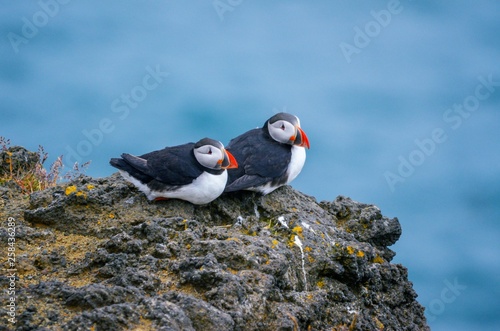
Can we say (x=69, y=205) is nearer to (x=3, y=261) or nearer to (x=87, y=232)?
(x=87, y=232)

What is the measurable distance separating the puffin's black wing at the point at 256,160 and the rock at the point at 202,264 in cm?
24

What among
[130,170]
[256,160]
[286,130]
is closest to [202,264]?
[130,170]

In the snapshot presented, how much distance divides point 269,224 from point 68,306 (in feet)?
8.12

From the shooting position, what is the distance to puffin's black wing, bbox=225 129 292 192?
26.2ft

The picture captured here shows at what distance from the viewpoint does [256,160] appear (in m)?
8.30

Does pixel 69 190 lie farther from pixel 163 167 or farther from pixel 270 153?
pixel 270 153

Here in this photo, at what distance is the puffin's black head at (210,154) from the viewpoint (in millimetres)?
7676

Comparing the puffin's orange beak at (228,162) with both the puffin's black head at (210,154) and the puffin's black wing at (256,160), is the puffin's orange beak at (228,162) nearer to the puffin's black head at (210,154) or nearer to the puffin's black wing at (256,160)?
the puffin's black head at (210,154)

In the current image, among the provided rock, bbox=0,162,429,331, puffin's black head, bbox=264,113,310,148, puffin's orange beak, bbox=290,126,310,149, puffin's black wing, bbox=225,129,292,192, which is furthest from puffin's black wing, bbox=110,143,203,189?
puffin's orange beak, bbox=290,126,310,149

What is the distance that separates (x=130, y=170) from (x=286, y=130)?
6.50 ft

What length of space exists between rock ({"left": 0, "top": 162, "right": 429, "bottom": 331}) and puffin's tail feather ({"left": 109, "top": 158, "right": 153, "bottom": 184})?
7.7 inches

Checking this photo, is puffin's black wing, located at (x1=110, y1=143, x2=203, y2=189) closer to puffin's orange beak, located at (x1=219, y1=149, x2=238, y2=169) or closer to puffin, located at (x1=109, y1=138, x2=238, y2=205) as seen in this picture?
puffin, located at (x1=109, y1=138, x2=238, y2=205)

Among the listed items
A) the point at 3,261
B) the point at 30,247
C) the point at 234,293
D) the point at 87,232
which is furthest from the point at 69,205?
the point at 234,293

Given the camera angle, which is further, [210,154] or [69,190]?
[210,154]
